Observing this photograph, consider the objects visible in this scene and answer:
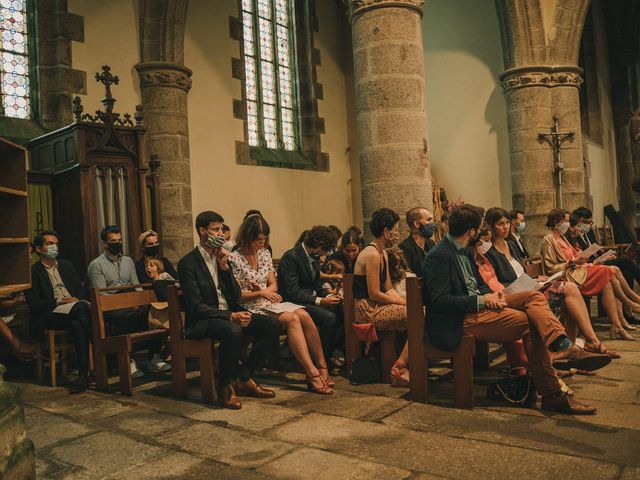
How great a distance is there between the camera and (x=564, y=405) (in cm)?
373

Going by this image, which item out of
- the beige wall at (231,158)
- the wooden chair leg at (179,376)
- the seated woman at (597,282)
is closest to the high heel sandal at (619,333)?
the seated woman at (597,282)

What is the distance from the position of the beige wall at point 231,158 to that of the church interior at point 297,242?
48 millimetres

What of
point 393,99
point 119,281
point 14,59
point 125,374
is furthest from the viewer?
point 14,59

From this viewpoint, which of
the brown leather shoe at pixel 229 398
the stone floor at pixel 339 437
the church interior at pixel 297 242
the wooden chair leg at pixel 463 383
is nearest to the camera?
the stone floor at pixel 339 437

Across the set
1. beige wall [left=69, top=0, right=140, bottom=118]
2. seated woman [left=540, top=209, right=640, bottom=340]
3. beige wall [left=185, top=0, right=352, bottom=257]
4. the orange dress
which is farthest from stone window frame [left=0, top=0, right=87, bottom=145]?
the orange dress

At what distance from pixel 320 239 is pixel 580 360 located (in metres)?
2.29

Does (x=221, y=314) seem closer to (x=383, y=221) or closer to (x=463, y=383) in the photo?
(x=383, y=221)

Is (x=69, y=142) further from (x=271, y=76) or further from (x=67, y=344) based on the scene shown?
(x=271, y=76)

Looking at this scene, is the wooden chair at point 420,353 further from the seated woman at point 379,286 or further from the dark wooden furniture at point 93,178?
the dark wooden furniture at point 93,178

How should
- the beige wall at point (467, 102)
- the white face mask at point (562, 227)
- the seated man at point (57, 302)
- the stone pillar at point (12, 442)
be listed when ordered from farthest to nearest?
the beige wall at point (467, 102) < the white face mask at point (562, 227) < the seated man at point (57, 302) < the stone pillar at point (12, 442)

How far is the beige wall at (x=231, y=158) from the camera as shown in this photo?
414 inches

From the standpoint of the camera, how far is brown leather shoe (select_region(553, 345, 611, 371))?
3.75 metres

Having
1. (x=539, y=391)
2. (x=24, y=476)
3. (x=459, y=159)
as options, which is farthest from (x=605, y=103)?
(x=24, y=476)

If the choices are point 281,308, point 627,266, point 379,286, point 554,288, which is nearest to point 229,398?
point 281,308
